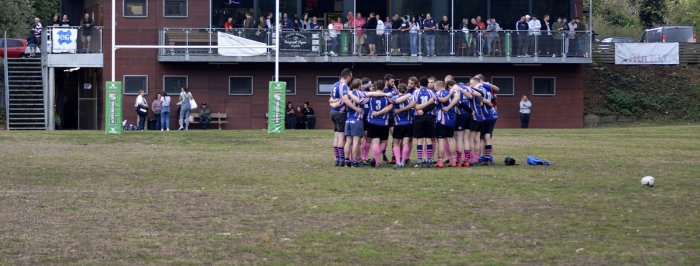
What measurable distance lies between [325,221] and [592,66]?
153ft

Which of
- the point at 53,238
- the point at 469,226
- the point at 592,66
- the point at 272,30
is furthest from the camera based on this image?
the point at 592,66

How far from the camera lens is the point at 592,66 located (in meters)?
59.1

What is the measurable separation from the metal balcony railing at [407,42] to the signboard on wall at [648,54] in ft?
24.7

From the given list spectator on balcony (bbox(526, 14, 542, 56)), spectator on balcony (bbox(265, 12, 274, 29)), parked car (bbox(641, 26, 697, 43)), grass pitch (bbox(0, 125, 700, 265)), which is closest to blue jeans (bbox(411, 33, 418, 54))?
spectator on balcony (bbox(526, 14, 542, 56))

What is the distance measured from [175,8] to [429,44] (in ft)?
35.5

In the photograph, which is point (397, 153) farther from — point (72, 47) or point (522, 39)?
point (72, 47)

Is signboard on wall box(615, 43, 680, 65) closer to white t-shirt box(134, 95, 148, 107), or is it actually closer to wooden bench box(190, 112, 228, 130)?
wooden bench box(190, 112, 228, 130)

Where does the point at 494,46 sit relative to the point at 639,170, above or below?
above

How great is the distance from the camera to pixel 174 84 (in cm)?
5119

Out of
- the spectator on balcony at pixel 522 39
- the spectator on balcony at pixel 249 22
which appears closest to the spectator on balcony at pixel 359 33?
the spectator on balcony at pixel 249 22

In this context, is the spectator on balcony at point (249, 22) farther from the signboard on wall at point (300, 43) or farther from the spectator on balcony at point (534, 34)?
the spectator on balcony at point (534, 34)

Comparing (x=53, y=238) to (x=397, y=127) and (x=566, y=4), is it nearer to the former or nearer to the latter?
(x=397, y=127)

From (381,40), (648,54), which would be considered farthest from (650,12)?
(381,40)

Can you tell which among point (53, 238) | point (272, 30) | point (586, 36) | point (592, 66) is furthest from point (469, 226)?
point (592, 66)
